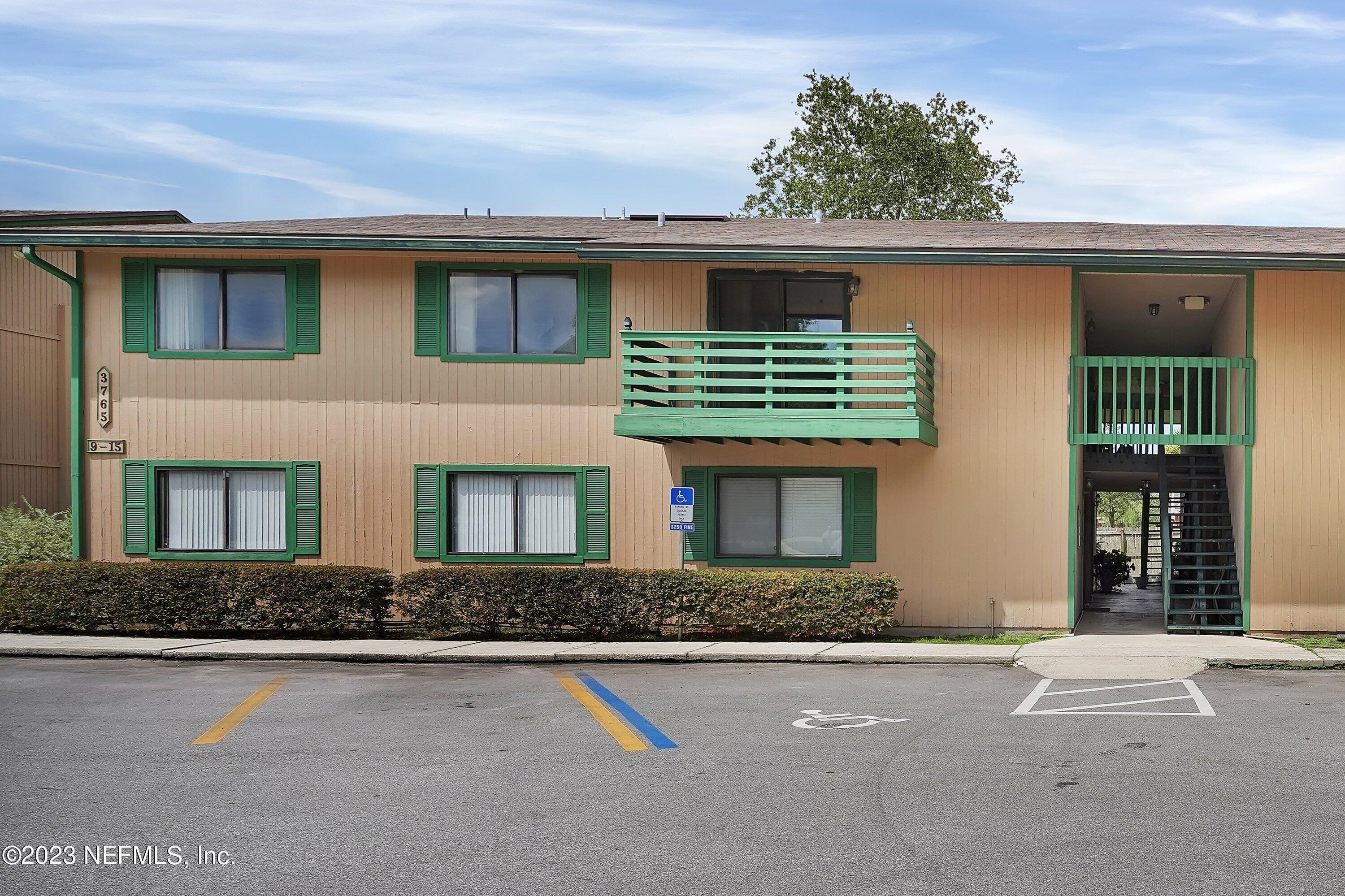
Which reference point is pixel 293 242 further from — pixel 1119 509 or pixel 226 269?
pixel 1119 509

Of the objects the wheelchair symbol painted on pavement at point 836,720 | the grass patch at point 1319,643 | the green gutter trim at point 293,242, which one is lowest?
the grass patch at point 1319,643

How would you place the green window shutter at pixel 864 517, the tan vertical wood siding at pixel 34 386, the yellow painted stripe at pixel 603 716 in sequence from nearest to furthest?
1. the yellow painted stripe at pixel 603 716
2. the green window shutter at pixel 864 517
3. the tan vertical wood siding at pixel 34 386

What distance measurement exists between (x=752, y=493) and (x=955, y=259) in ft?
14.2

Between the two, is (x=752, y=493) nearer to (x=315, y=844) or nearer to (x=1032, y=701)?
(x=1032, y=701)

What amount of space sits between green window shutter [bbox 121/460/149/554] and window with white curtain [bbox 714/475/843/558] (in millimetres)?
8249

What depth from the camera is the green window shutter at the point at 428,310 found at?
1825 centimetres

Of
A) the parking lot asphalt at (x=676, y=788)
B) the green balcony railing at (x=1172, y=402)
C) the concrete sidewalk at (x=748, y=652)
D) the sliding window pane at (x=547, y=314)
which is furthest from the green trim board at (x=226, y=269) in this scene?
the green balcony railing at (x=1172, y=402)

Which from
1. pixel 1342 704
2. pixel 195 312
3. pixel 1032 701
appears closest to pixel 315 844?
pixel 1032 701

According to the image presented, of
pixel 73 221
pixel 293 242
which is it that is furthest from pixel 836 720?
pixel 73 221

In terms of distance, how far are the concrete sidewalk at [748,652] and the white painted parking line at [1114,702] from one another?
81 centimetres

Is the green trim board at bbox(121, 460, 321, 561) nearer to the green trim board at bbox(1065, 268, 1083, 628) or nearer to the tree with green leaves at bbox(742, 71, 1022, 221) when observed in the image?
the green trim board at bbox(1065, 268, 1083, 628)

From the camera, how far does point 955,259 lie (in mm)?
16969

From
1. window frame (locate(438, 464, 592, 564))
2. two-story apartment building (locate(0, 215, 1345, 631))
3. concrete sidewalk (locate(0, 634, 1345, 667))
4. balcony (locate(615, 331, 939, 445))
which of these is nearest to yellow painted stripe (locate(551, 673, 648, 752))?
concrete sidewalk (locate(0, 634, 1345, 667))

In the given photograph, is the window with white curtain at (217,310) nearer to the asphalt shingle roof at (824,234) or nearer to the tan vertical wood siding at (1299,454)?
the asphalt shingle roof at (824,234)
